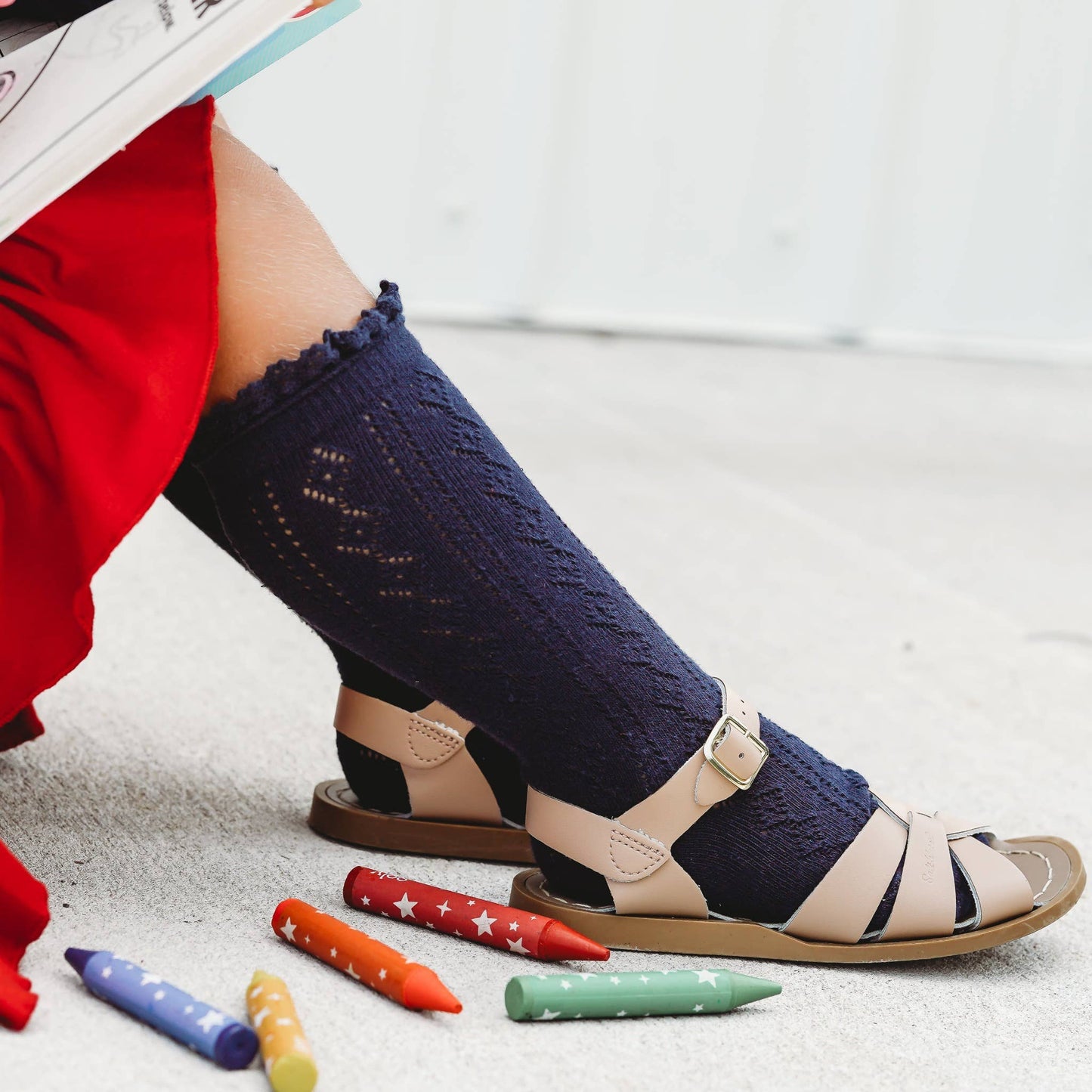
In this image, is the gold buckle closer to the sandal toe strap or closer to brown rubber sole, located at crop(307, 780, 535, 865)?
the sandal toe strap

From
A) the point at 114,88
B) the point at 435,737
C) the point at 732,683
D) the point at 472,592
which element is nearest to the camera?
the point at 114,88

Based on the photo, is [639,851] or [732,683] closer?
[639,851]

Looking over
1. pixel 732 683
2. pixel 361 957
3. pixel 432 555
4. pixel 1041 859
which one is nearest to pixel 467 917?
pixel 361 957

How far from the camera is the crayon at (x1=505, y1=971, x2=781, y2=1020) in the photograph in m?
0.56

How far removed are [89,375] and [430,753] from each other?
0.31 meters

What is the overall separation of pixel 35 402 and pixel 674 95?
3322 millimetres

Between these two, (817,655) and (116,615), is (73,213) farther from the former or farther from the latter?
(817,655)

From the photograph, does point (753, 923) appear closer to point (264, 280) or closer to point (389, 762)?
point (389, 762)

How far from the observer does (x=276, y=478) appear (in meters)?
0.56

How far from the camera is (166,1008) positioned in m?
0.51

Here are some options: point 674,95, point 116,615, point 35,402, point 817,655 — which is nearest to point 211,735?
point 116,615

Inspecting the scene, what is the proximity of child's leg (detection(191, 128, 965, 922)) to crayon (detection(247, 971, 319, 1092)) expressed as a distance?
148mm

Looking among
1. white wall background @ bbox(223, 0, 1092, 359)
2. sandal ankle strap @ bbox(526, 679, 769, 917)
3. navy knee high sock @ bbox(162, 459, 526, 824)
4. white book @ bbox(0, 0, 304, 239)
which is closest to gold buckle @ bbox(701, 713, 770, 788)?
sandal ankle strap @ bbox(526, 679, 769, 917)

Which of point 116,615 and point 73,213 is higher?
point 73,213
